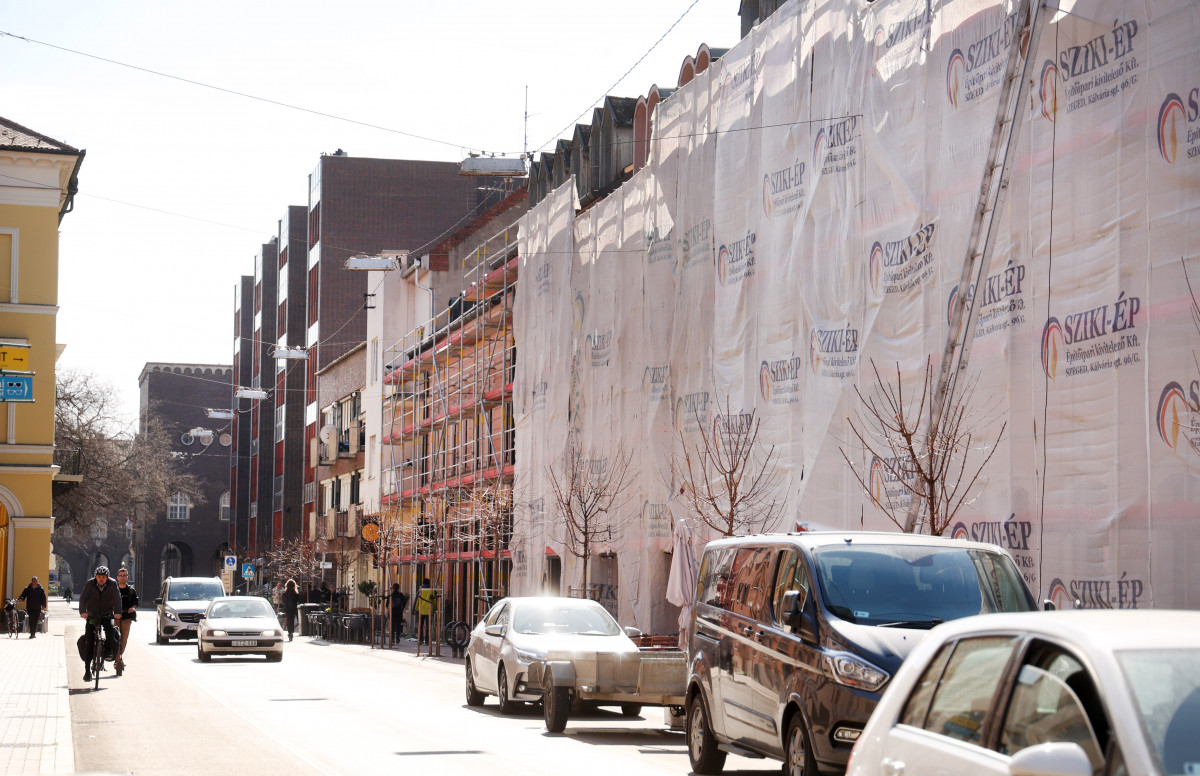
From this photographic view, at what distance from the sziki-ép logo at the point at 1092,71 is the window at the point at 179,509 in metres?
101

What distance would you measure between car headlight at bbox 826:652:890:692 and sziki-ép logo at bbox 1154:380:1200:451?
5450 mm

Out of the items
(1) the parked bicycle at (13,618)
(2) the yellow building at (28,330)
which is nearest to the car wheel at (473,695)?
(1) the parked bicycle at (13,618)

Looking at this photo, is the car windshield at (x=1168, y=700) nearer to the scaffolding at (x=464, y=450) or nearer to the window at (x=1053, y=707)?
the window at (x=1053, y=707)

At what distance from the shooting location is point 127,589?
27266 millimetres

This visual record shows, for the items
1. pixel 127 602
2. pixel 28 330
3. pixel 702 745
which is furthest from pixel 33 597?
pixel 702 745

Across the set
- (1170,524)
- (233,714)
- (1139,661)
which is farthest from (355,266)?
(1139,661)

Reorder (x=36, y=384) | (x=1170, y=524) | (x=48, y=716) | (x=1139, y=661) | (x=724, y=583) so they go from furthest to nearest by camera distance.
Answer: (x=36, y=384)
(x=48, y=716)
(x=1170, y=524)
(x=724, y=583)
(x=1139, y=661)

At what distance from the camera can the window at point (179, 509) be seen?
11138cm

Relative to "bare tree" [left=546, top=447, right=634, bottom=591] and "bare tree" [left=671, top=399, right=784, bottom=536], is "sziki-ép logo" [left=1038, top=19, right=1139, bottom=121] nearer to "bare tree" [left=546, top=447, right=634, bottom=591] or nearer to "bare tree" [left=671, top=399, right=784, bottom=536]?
"bare tree" [left=671, top=399, right=784, bottom=536]

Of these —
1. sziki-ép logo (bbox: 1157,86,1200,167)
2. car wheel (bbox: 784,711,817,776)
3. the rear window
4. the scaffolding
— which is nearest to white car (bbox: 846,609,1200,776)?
Answer: car wheel (bbox: 784,711,817,776)

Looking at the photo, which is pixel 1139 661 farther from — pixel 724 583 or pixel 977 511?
pixel 977 511

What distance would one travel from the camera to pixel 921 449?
63.3 ft

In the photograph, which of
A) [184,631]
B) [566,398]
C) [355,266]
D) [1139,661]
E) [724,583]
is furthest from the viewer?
[355,266]

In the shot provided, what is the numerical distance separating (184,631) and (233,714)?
2546 cm
